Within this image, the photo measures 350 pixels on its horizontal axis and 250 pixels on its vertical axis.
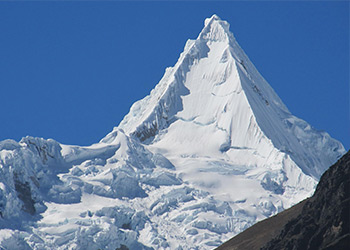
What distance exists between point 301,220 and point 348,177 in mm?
6433

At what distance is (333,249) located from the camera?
78312 millimetres

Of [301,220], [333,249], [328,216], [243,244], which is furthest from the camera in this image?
[243,244]

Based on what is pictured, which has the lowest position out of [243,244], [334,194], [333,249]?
[333,249]


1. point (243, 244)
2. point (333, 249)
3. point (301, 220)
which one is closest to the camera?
point (333, 249)

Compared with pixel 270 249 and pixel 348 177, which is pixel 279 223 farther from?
pixel 348 177

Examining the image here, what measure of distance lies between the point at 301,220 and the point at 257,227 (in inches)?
1652

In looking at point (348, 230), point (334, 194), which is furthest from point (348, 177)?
point (348, 230)

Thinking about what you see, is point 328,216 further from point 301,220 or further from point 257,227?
point 257,227

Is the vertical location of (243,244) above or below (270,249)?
above

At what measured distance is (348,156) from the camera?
88875 millimetres

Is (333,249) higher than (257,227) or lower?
lower

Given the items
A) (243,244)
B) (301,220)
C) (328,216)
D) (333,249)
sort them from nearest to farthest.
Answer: (333,249), (328,216), (301,220), (243,244)

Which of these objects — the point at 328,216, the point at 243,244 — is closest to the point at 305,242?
the point at 328,216

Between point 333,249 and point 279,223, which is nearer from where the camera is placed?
point 333,249
